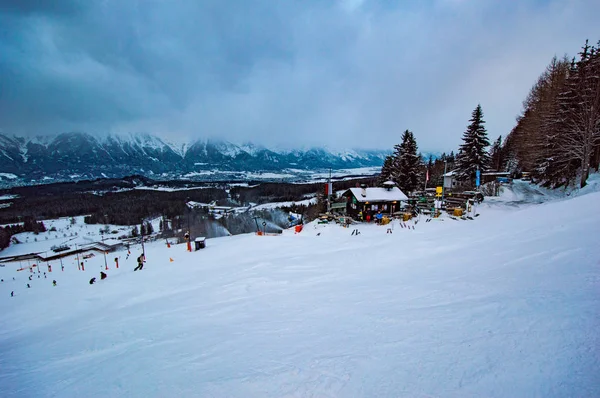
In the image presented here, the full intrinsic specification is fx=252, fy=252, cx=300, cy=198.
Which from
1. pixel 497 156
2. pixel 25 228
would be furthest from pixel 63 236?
pixel 497 156

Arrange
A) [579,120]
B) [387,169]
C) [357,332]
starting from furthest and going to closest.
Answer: [387,169], [579,120], [357,332]

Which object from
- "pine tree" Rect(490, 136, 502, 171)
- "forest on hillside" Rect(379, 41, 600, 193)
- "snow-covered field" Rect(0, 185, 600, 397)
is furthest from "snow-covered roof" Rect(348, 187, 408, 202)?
"pine tree" Rect(490, 136, 502, 171)

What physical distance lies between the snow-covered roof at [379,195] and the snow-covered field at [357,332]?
1940 cm

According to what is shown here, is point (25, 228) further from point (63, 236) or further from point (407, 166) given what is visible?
point (407, 166)

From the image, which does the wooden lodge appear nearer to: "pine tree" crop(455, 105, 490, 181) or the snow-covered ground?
"pine tree" crop(455, 105, 490, 181)

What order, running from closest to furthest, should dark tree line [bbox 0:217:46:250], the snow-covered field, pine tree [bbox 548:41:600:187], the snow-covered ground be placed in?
1. the snow-covered field
2. pine tree [bbox 548:41:600:187]
3. the snow-covered ground
4. dark tree line [bbox 0:217:46:250]

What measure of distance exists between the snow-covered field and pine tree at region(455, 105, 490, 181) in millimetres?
22424

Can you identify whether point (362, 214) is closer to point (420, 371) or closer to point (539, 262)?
point (539, 262)

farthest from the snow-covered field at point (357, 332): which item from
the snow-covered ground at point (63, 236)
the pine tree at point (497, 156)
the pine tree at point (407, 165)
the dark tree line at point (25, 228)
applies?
the dark tree line at point (25, 228)

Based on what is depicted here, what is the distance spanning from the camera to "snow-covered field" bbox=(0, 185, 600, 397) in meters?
3.64

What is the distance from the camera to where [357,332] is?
17.5 feet

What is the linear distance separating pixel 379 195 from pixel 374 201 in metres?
1.47

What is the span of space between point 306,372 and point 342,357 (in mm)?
724

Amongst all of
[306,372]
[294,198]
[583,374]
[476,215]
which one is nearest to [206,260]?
[306,372]
